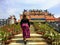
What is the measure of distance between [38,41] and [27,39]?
678 millimetres

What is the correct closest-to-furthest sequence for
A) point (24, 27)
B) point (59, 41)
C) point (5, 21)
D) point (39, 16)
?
point (59, 41)
point (24, 27)
point (5, 21)
point (39, 16)

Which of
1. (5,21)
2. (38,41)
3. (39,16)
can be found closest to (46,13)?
(39,16)

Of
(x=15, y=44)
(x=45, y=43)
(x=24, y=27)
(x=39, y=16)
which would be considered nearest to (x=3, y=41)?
(x=15, y=44)

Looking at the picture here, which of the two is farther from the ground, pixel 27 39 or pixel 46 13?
pixel 46 13

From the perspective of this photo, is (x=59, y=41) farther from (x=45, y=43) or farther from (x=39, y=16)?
(x=39, y=16)

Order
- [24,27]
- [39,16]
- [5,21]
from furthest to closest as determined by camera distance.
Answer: [39,16] < [5,21] < [24,27]

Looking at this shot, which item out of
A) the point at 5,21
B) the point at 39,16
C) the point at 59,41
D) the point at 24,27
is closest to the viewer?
the point at 59,41

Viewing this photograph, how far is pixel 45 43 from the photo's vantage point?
500 inches

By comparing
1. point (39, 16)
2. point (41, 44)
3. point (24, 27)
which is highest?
point (39, 16)

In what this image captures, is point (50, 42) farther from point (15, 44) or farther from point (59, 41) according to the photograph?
point (15, 44)

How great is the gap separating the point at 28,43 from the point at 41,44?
78 centimetres

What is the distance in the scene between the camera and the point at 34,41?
13203 millimetres

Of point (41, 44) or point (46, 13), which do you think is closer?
point (41, 44)

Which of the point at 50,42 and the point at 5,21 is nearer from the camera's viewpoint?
the point at 50,42
